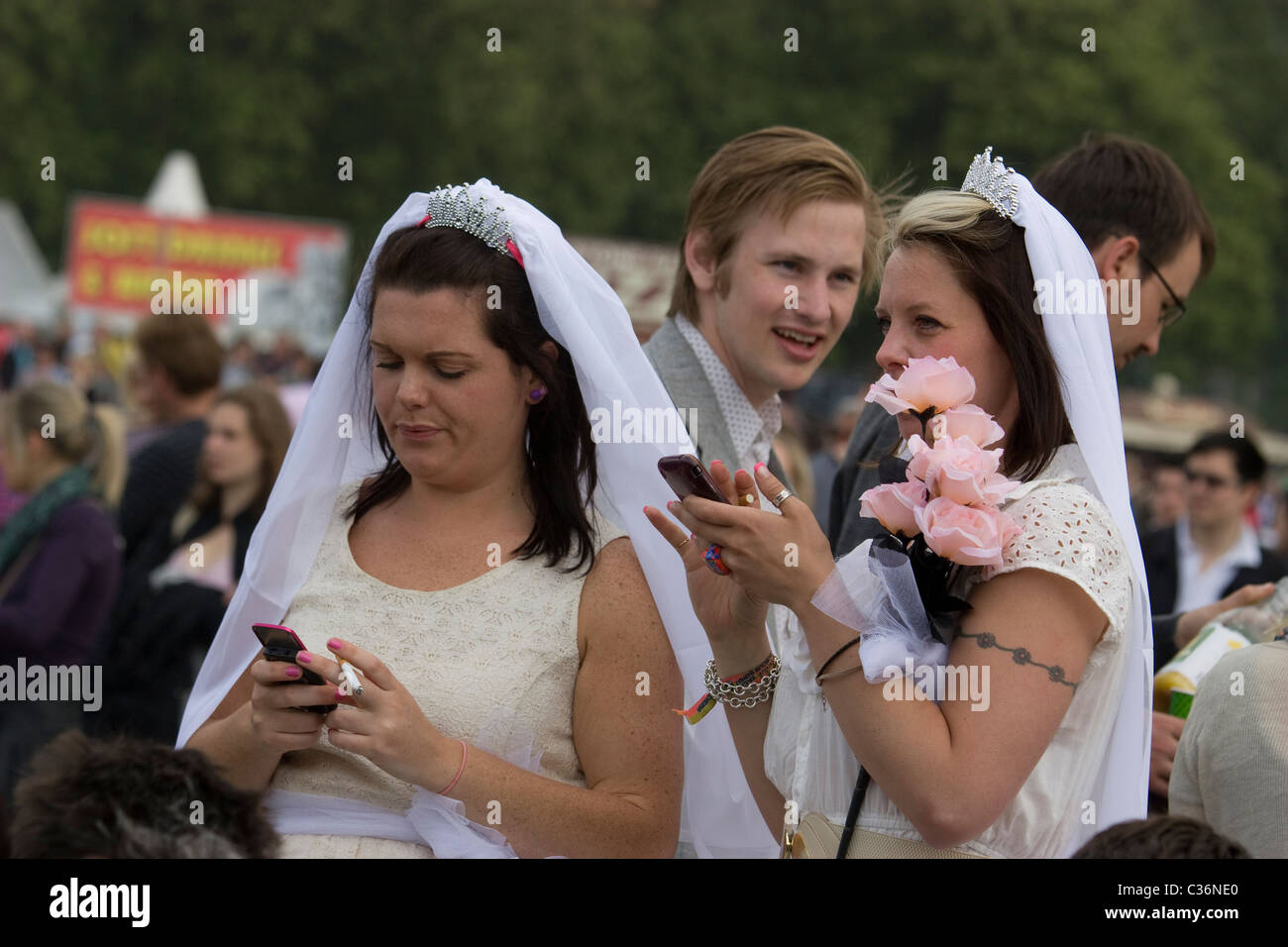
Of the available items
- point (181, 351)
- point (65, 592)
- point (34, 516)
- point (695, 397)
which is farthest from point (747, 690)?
point (181, 351)

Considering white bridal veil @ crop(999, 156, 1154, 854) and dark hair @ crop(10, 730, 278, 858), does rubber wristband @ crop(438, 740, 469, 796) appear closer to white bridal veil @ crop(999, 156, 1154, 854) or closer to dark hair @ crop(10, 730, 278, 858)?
dark hair @ crop(10, 730, 278, 858)

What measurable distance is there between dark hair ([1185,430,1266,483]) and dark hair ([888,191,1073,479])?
16.2 ft

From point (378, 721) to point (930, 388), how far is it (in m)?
1.02

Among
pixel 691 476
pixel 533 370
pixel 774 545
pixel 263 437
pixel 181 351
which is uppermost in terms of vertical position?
pixel 181 351

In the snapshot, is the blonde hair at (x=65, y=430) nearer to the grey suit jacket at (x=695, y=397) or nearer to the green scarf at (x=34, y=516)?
the green scarf at (x=34, y=516)

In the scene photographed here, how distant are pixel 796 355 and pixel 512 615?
1.17 m

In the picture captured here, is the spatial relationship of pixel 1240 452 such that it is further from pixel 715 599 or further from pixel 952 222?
pixel 715 599

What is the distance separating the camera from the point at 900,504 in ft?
7.65

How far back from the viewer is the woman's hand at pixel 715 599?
2551mm

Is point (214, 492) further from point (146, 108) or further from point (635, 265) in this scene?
point (146, 108)

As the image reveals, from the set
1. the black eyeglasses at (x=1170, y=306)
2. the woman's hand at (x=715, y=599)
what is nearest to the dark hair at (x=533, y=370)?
the woman's hand at (x=715, y=599)

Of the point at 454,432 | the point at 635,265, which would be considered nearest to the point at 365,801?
the point at 454,432

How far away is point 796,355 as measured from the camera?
361 centimetres

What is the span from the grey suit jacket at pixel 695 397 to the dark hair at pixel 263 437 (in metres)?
2.82
